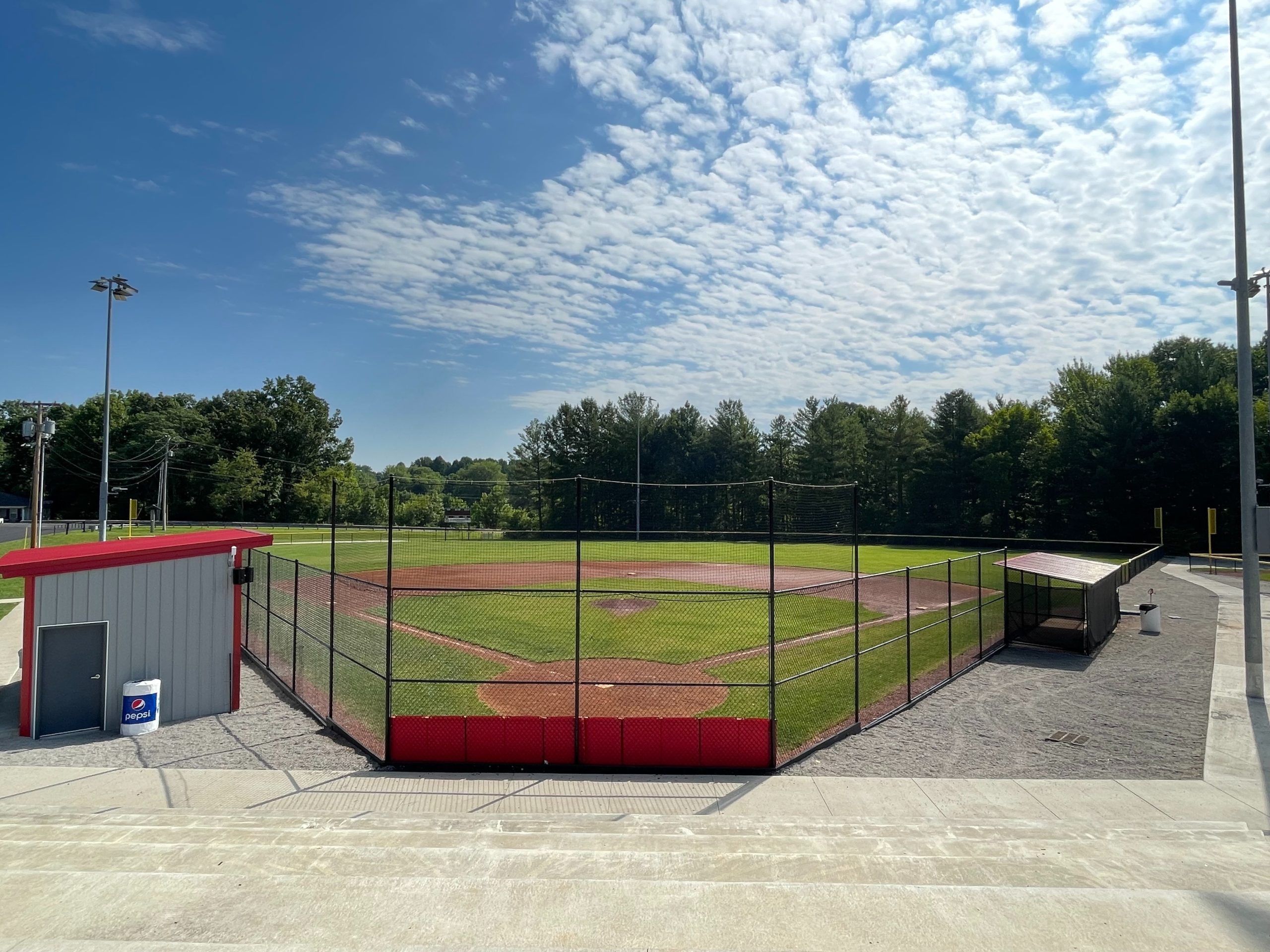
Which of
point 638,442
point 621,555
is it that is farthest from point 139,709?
point 638,442

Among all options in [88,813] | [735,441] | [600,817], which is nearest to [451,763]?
[600,817]

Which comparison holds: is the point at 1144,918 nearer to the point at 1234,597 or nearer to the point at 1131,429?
the point at 1234,597

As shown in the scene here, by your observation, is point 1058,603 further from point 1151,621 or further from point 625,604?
point 625,604

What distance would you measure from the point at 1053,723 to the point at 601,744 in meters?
7.97

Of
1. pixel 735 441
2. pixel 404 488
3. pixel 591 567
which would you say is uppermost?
pixel 735 441

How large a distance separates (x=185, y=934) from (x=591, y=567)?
3363 cm

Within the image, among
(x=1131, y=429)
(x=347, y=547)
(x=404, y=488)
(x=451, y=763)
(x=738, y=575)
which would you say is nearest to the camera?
(x=451, y=763)

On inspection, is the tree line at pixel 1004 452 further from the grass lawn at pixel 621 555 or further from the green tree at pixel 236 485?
the green tree at pixel 236 485

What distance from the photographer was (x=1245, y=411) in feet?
45.2

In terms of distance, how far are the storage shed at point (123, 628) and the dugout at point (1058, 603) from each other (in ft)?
60.8

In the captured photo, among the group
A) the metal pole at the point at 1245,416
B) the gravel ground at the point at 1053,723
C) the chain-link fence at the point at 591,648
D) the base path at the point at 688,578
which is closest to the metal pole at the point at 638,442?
the base path at the point at 688,578

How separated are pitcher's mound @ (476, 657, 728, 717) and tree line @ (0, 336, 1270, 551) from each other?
12.7 m

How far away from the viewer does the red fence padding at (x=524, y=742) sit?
9.73 metres

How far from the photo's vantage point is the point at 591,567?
1543 inches
